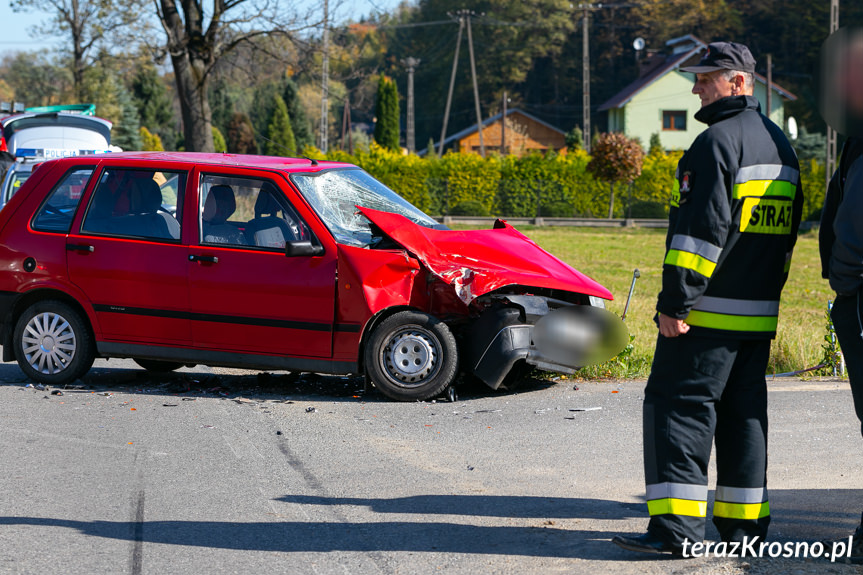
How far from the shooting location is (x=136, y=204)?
7.94 m

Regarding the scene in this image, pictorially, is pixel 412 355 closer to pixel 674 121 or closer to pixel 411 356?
pixel 411 356

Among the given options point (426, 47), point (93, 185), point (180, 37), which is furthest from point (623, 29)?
point (93, 185)

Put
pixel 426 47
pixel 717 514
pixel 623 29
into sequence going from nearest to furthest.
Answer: pixel 717 514
pixel 623 29
pixel 426 47

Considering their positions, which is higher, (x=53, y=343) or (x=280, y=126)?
(x=280, y=126)

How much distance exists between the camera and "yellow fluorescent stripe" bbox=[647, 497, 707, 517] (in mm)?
3963

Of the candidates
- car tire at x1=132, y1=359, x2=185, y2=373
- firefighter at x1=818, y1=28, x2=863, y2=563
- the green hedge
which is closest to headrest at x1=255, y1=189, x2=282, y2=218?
car tire at x1=132, y1=359, x2=185, y2=373

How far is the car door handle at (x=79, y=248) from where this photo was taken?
789 centimetres

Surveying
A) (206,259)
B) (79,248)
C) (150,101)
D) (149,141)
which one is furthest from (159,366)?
(150,101)

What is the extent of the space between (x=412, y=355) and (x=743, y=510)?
11.9 ft

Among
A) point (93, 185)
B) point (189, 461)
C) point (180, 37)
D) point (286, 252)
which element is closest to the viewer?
point (189, 461)

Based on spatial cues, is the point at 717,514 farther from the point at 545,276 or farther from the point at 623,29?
the point at 623,29

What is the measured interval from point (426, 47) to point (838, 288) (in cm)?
9341

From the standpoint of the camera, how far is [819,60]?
13.3 ft

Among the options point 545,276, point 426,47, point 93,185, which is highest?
point 426,47
